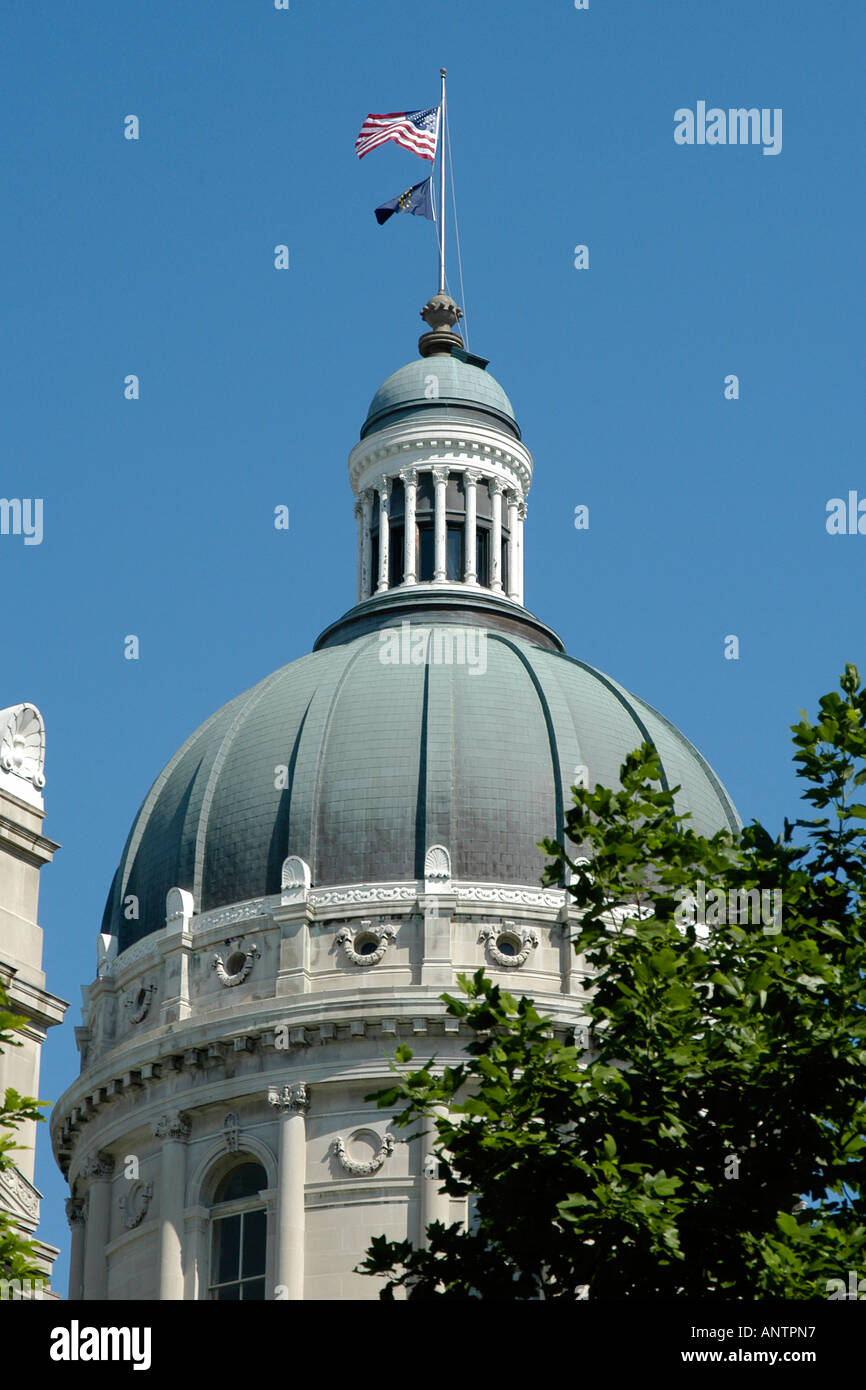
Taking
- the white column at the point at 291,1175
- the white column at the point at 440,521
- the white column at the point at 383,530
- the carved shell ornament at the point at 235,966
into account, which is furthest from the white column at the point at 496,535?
the white column at the point at 291,1175

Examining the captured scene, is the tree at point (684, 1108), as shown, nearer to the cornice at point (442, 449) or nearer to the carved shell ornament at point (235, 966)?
the carved shell ornament at point (235, 966)

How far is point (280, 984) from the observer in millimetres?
70312

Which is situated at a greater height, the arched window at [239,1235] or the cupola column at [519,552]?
the cupola column at [519,552]

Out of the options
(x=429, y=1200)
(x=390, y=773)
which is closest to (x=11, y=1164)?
(x=429, y=1200)

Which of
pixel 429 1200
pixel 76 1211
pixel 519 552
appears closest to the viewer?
pixel 429 1200

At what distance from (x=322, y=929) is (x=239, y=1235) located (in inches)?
290

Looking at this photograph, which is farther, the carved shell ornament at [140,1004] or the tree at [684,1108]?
the carved shell ornament at [140,1004]

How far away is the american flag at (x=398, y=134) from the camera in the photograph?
79375mm

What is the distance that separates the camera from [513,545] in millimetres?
83375

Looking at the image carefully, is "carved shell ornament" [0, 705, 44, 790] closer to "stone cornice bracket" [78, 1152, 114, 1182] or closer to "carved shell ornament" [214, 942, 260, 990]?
"carved shell ornament" [214, 942, 260, 990]

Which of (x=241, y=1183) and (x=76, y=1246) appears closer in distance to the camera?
(x=241, y=1183)

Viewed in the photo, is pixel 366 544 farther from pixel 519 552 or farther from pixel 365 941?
pixel 365 941

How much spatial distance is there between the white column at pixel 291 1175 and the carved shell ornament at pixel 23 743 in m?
29.0
